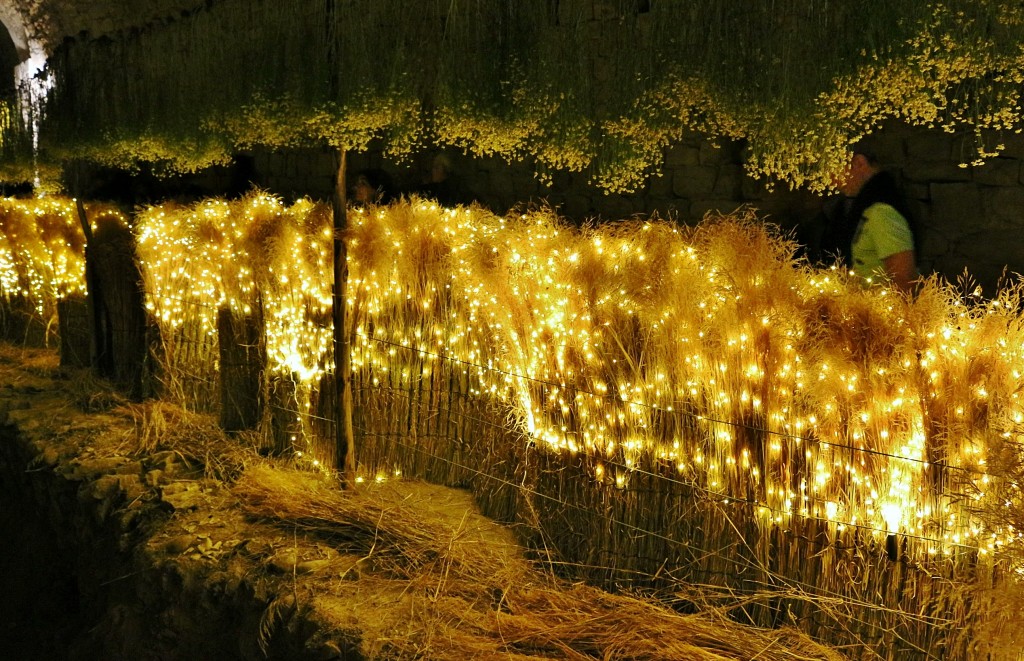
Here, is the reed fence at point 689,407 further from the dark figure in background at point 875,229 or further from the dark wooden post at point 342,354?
the dark figure in background at point 875,229

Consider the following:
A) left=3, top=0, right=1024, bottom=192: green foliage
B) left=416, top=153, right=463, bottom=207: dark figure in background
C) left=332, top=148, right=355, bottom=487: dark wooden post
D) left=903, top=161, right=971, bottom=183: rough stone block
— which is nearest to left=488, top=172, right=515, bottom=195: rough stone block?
left=416, top=153, right=463, bottom=207: dark figure in background

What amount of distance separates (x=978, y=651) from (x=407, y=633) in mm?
1847

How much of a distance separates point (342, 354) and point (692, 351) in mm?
1987

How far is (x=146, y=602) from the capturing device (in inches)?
167

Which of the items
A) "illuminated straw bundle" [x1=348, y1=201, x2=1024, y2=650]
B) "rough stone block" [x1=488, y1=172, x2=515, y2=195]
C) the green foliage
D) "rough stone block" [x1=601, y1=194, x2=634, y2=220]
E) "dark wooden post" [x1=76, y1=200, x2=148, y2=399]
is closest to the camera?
"illuminated straw bundle" [x1=348, y1=201, x2=1024, y2=650]

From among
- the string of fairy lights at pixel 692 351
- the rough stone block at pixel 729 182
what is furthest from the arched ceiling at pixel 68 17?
the string of fairy lights at pixel 692 351

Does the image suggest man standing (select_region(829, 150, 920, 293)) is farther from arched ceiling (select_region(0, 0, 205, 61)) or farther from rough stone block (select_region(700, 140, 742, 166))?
arched ceiling (select_region(0, 0, 205, 61))

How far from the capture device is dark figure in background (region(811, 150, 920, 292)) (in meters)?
4.70

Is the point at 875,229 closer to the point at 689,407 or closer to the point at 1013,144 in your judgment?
the point at 1013,144

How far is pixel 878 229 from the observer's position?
473 centimetres

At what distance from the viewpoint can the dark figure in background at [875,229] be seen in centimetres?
470

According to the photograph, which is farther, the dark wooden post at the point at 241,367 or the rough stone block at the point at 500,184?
the rough stone block at the point at 500,184

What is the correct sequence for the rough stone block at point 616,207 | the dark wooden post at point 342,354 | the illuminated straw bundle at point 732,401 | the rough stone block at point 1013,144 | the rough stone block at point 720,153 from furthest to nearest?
the rough stone block at point 616,207 → the rough stone block at point 720,153 → the rough stone block at point 1013,144 → the dark wooden post at point 342,354 → the illuminated straw bundle at point 732,401

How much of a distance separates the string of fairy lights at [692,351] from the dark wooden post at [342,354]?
10cm
